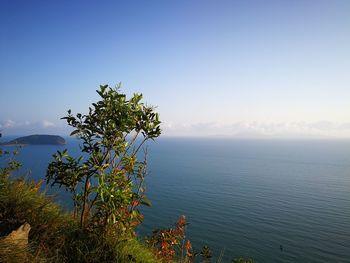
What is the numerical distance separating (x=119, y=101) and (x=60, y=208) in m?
3.32

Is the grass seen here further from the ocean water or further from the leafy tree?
the ocean water

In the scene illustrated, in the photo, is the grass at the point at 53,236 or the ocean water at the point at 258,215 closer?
the grass at the point at 53,236

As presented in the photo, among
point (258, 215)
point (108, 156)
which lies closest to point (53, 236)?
point (108, 156)

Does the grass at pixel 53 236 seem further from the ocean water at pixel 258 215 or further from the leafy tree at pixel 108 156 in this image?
the ocean water at pixel 258 215

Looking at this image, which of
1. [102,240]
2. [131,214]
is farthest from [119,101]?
[102,240]

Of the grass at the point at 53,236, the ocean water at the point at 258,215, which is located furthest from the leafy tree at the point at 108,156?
the ocean water at the point at 258,215

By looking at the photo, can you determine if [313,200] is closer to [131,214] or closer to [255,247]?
[255,247]

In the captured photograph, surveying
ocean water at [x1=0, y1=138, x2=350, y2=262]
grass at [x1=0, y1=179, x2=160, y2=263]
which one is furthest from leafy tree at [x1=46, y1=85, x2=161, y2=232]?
ocean water at [x1=0, y1=138, x2=350, y2=262]

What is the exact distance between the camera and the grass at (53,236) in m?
4.92

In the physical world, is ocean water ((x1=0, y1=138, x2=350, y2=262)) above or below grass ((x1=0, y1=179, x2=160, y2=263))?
below

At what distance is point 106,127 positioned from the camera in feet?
19.1

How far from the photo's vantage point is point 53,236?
17.3 ft

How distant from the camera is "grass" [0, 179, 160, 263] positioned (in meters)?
4.92

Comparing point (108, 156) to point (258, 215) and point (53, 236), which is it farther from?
point (258, 215)
